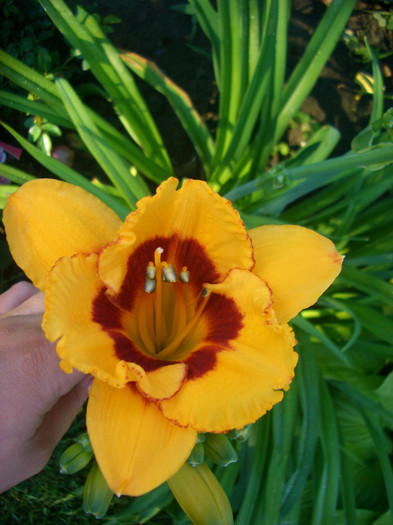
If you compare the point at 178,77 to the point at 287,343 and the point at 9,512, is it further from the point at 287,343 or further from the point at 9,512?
the point at 9,512

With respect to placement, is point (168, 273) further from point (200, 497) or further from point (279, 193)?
point (279, 193)

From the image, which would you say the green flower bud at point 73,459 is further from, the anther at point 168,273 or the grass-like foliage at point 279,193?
the grass-like foliage at point 279,193

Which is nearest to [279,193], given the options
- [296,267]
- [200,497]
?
[296,267]

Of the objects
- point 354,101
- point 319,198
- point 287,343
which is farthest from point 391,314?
point 287,343

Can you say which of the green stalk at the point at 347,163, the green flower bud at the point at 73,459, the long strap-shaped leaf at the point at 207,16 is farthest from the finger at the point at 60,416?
the long strap-shaped leaf at the point at 207,16

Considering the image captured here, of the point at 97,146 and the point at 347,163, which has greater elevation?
the point at 97,146

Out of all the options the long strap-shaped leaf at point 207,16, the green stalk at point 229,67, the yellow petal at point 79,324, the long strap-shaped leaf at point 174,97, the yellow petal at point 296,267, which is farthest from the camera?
the long strap-shaped leaf at point 174,97

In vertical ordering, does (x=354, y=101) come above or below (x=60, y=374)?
below
